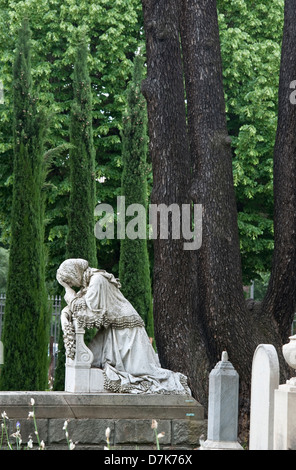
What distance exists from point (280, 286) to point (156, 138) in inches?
93.3

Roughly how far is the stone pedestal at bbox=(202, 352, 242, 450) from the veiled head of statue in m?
2.70

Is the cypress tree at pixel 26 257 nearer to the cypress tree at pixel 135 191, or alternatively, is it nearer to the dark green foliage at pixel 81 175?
the dark green foliage at pixel 81 175

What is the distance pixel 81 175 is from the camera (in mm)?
13602

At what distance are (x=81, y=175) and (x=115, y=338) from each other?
666 cm

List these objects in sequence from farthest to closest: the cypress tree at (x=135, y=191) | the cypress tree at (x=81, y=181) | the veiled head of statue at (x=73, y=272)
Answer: the cypress tree at (x=135, y=191) < the cypress tree at (x=81, y=181) < the veiled head of statue at (x=73, y=272)

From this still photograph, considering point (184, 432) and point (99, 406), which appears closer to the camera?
point (99, 406)

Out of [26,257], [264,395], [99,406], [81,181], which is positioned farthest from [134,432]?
[81,181]

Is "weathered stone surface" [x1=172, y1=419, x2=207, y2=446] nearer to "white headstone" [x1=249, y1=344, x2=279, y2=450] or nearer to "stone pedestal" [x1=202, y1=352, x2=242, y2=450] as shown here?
"white headstone" [x1=249, y1=344, x2=279, y2=450]

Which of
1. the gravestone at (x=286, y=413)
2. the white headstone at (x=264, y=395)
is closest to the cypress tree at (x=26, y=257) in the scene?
the white headstone at (x=264, y=395)

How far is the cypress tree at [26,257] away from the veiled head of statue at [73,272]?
14.8 ft

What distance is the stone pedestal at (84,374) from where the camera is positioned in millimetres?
7070

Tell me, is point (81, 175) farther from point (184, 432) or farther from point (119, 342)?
point (184, 432)
